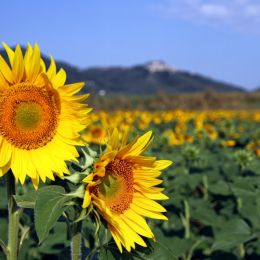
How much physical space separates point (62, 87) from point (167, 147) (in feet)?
22.7

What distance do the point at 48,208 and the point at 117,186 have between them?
24 centimetres

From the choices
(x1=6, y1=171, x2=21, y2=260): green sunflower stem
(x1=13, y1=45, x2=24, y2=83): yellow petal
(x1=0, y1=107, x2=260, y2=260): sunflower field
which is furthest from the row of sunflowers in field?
(x1=13, y1=45, x2=24, y2=83): yellow petal

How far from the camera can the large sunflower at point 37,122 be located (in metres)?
1.76

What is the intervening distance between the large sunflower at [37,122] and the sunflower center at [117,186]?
0.11 metres

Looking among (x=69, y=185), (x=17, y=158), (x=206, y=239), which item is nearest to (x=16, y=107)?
(x=17, y=158)

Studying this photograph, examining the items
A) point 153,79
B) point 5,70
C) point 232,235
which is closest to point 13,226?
point 5,70

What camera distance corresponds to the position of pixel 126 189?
5.91ft

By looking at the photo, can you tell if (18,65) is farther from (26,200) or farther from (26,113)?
(26,200)

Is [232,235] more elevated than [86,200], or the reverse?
[86,200]

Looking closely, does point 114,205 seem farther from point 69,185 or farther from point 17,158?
point 17,158

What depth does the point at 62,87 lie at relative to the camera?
1.75m

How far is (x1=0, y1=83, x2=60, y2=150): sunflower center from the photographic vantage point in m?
1.79

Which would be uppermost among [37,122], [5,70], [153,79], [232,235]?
[153,79]

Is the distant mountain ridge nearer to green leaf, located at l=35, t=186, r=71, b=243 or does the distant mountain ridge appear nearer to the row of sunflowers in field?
the row of sunflowers in field
